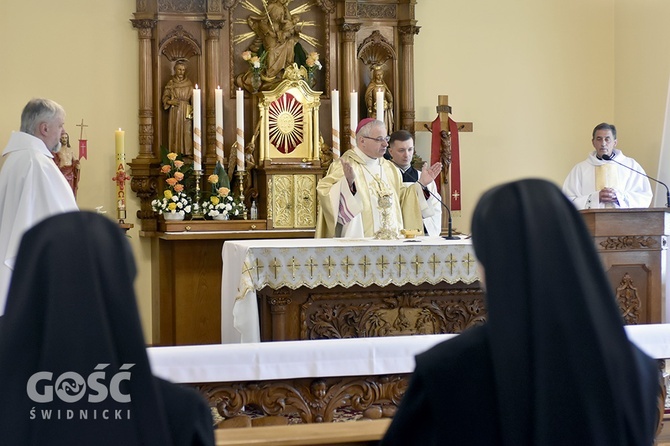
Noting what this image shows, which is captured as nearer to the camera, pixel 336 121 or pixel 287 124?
pixel 336 121

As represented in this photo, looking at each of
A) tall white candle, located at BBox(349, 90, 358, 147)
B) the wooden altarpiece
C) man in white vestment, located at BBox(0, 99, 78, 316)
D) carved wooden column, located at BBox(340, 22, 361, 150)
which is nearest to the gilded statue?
the wooden altarpiece

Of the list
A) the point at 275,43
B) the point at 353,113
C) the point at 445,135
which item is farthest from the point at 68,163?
the point at 445,135

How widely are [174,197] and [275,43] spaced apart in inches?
82.5

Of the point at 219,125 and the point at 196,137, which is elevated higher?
the point at 219,125

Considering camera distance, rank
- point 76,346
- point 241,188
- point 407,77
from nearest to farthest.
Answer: point 76,346 → point 241,188 → point 407,77

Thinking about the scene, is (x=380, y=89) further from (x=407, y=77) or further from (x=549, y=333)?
(x=549, y=333)

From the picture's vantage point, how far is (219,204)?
9414mm

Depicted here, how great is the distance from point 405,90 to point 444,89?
0.62 metres

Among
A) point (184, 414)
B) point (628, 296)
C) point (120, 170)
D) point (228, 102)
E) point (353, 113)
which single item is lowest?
point (628, 296)

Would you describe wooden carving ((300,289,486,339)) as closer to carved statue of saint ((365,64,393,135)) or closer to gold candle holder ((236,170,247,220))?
gold candle holder ((236,170,247,220))

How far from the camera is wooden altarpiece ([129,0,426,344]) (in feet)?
31.0

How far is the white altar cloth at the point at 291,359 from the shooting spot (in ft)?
13.1

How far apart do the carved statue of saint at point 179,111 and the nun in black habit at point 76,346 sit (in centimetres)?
→ 803

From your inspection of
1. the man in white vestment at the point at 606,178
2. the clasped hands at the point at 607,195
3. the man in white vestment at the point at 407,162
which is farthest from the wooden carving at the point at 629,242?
the man in white vestment at the point at 606,178
